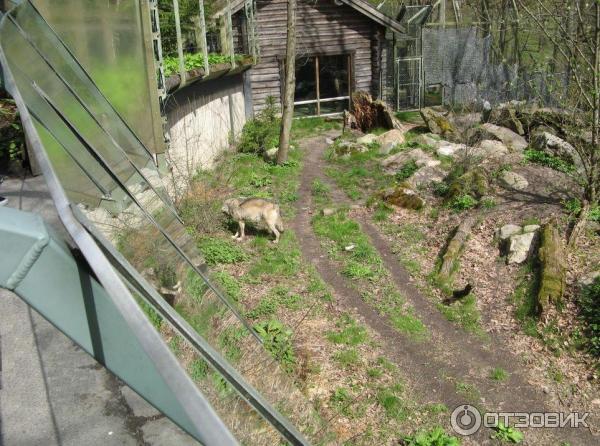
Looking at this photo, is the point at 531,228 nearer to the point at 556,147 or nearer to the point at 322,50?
the point at 556,147

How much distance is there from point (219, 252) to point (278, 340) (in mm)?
2845

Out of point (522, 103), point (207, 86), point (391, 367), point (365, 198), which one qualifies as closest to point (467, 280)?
point (391, 367)

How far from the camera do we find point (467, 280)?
362 inches

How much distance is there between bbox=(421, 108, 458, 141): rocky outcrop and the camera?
54.4ft

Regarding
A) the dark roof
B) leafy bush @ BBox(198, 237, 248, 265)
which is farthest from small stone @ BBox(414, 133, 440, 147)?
leafy bush @ BBox(198, 237, 248, 265)

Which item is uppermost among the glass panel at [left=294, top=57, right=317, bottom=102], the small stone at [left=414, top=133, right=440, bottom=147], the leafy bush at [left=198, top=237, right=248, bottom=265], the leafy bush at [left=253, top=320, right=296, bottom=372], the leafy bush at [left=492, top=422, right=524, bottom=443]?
the glass panel at [left=294, top=57, right=317, bottom=102]

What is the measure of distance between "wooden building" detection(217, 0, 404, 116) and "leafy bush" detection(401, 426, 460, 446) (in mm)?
14857

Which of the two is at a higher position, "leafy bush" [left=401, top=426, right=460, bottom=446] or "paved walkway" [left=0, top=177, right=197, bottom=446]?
"paved walkway" [left=0, top=177, right=197, bottom=446]

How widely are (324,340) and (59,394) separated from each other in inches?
165

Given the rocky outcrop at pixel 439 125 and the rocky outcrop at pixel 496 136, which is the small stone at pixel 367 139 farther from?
the rocky outcrop at pixel 496 136

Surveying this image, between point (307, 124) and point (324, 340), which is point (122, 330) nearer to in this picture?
A: point (324, 340)

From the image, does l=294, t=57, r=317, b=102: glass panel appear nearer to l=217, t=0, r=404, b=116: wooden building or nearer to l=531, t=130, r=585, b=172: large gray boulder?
l=217, t=0, r=404, b=116: wooden building

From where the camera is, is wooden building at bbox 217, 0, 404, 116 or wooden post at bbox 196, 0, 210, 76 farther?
wooden building at bbox 217, 0, 404, 116

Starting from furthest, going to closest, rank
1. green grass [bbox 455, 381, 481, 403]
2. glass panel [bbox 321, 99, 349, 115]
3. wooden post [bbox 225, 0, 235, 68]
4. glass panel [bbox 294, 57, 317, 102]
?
glass panel [bbox 321, 99, 349, 115] → glass panel [bbox 294, 57, 317, 102] → wooden post [bbox 225, 0, 235, 68] → green grass [bbox 455, 381, 481, 403]
